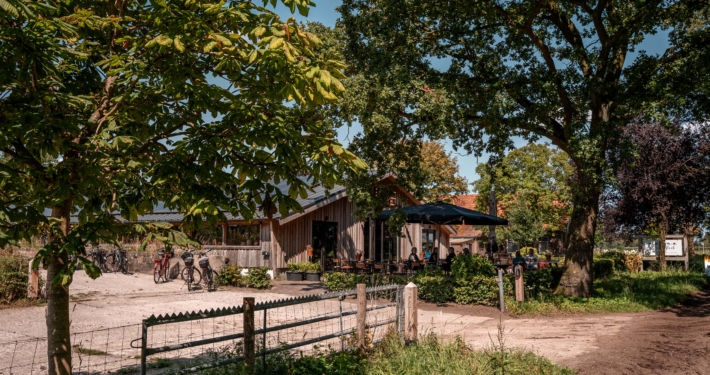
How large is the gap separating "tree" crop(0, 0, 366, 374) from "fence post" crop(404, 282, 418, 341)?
590cm

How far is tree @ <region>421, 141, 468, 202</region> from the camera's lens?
45250 millimetres

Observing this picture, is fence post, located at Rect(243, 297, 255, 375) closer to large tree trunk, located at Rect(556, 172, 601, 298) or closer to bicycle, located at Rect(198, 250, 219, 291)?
large tree trunk, located at Rect(556, 172, 601, 298)

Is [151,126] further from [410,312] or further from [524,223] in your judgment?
[524,223]

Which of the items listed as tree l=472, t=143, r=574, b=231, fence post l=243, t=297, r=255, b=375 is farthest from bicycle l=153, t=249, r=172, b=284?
tree l=472, t=143, r=574, b=231

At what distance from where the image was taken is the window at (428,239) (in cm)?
3369

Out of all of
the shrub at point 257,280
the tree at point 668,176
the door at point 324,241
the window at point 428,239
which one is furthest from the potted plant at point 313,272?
the tree at point 668,176

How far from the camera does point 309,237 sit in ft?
88.5

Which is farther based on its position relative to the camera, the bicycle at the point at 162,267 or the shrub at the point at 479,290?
the bicycle at the point at 162,267

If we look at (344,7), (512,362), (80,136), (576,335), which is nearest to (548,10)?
(344,7)

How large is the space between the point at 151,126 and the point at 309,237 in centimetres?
2169

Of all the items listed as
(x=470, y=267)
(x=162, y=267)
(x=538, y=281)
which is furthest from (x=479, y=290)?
(x=162, y=267)

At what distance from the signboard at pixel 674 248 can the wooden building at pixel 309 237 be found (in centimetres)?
1258

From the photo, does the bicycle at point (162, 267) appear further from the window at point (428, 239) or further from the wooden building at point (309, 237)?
the window at point (428, 239)

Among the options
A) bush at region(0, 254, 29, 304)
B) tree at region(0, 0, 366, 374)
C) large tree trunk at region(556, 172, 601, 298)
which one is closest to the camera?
tree at region(0, 0, 366, 374)
